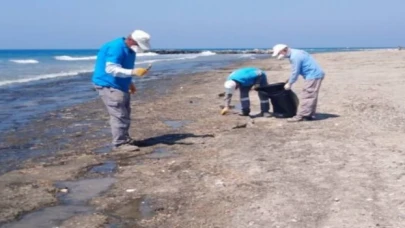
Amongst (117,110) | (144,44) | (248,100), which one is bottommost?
(248,100)

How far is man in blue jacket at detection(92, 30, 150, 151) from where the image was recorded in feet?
29.1

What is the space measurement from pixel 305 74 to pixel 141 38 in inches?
146

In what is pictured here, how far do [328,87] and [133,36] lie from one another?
1042 centimetres

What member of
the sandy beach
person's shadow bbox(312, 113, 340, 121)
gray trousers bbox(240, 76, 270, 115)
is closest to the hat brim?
the sandy beach

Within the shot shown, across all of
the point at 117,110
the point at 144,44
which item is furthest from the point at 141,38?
the point at 117,110

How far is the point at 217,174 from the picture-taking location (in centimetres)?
730

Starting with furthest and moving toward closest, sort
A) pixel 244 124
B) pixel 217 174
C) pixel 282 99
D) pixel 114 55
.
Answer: pixel 282 99, pixel 244 124, pixel 114 55, pixel 217 174

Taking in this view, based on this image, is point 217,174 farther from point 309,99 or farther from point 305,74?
point 305,74

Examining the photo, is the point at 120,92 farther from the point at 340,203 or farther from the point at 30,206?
the point at 340,203

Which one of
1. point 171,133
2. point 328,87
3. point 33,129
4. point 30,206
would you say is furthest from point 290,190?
point 328,87

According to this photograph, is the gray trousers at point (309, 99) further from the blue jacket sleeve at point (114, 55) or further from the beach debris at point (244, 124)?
the blue jacket sleeve at point (114, 55)

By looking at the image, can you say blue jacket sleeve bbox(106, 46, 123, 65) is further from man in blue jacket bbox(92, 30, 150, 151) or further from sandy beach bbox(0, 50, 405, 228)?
sandy beach bbox(0, 50, 405, 228)

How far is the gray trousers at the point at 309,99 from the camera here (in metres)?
11.1

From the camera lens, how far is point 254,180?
22.6 feet
